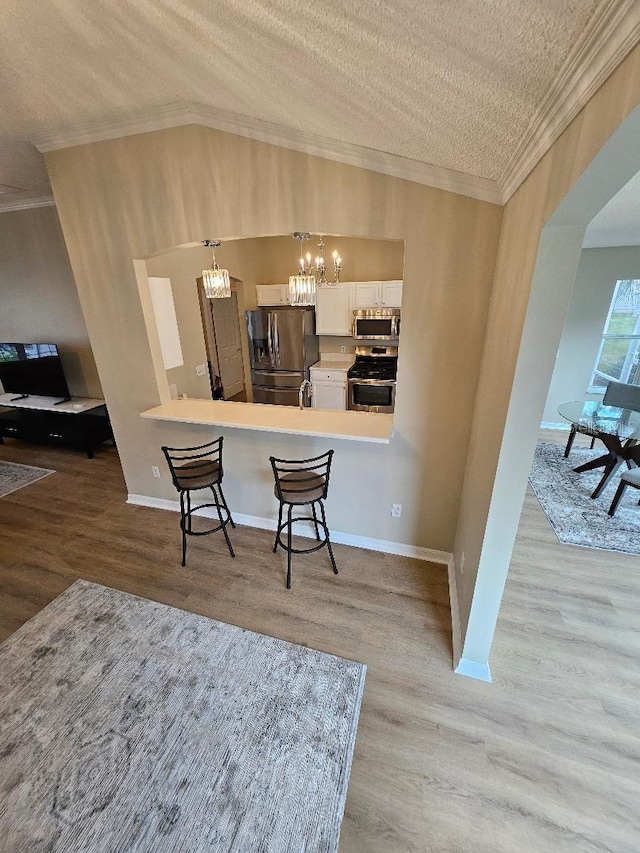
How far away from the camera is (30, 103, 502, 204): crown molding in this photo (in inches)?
73.0

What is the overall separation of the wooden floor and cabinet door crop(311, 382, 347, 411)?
8.43 ft

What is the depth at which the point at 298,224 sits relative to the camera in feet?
7.32

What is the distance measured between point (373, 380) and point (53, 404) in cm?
424

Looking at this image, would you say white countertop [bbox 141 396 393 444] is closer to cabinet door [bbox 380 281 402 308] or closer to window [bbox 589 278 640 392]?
cabinet door [bbox 380 281 402 308]

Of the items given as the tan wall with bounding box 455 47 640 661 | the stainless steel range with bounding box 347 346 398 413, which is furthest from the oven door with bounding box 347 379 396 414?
the tan wall with bounding box 455 47 640 661

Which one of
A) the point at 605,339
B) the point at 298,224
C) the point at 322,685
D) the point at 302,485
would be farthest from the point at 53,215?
the point at 605,339

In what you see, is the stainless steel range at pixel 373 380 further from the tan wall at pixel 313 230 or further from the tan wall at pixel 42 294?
the tan wall at pixel 42 294

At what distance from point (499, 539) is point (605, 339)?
16.4ft

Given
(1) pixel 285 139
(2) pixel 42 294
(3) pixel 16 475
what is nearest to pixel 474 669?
(1) pixel 285 139

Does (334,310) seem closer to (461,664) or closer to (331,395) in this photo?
(331,395)

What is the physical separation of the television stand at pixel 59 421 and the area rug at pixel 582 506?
529cm

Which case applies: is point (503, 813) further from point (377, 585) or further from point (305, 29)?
point (305, 29)

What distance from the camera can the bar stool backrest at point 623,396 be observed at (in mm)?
3893

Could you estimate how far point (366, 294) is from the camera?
497cm
